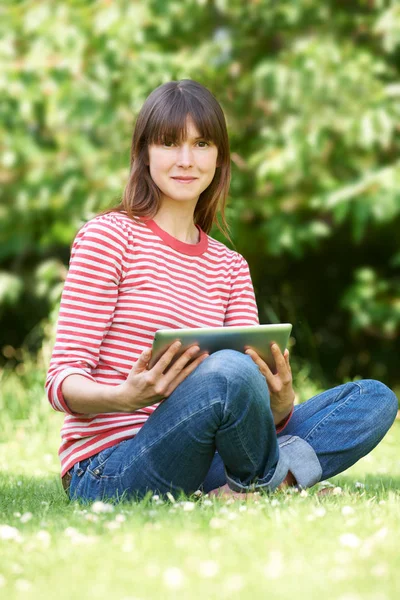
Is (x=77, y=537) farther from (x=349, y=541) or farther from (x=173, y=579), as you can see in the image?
(x=349, y=541)

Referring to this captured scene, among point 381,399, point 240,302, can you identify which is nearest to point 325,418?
point 381,399

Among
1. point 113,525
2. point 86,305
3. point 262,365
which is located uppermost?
point 86,305

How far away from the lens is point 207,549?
179 centimetres

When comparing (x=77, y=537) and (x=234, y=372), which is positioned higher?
(x=234, y=372)

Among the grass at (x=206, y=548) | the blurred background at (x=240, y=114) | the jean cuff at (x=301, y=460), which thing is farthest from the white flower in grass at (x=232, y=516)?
the blurred background at (x=240, y=114)

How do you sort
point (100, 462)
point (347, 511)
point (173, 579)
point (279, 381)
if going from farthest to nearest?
point (279, 381)
point (100, 462)
point (347, 511)
point (173, 579)

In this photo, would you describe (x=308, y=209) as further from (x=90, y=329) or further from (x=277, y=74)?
(x=90, y=329)

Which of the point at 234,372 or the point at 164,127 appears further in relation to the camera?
the point at 164,127

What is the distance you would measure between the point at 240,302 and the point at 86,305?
57 cm

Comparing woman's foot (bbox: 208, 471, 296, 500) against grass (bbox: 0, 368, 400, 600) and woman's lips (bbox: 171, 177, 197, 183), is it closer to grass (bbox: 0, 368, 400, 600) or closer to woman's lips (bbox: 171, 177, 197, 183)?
grass (bbox: 0, 368, 400, 600)

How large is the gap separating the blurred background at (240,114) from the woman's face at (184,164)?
101 inches

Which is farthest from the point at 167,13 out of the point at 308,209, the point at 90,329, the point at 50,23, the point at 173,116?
the point at 90,329

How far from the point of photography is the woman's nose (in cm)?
260

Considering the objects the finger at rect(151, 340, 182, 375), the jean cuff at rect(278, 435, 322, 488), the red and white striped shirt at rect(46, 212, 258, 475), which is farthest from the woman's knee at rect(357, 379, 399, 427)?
the finger at rect(151, 340, 182, 375)
